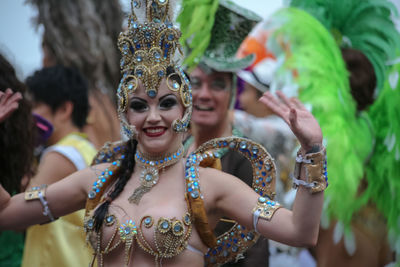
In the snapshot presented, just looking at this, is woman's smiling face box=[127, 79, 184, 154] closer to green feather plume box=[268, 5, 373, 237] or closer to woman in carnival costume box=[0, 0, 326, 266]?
woman in carnival costume box=[0, 0, 326, 266]

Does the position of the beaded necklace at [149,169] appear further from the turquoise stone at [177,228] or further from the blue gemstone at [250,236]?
the blue gemstone at [250,236]

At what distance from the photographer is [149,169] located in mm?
2738

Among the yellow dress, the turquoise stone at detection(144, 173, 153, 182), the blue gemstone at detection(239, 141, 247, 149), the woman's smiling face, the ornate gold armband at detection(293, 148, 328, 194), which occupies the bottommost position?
the yellow dress

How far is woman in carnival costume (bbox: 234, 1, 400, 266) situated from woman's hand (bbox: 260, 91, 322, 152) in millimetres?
1459

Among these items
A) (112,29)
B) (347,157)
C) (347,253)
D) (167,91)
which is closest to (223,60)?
(347,157)

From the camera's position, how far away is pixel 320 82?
400 centimetres

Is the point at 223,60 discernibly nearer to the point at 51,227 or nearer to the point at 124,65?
the point at 124,65

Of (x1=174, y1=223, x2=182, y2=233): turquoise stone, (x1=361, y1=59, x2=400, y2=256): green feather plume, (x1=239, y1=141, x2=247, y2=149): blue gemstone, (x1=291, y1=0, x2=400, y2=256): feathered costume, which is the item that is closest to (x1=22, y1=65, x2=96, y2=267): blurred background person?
(x1=174, y1=223, x2=182, y2=233): turquoise stone

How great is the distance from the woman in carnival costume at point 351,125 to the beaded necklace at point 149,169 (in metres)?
1.53

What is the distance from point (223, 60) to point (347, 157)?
3.68ft

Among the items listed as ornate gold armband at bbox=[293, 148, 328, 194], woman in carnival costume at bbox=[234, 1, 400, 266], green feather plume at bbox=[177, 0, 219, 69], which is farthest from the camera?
woman in carnival costume at bbox=[234, 1, 400, 266]

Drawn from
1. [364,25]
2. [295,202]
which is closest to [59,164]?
[295,202]

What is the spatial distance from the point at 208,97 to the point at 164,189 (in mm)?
1445

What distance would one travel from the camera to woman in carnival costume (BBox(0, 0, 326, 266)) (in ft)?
8.03
